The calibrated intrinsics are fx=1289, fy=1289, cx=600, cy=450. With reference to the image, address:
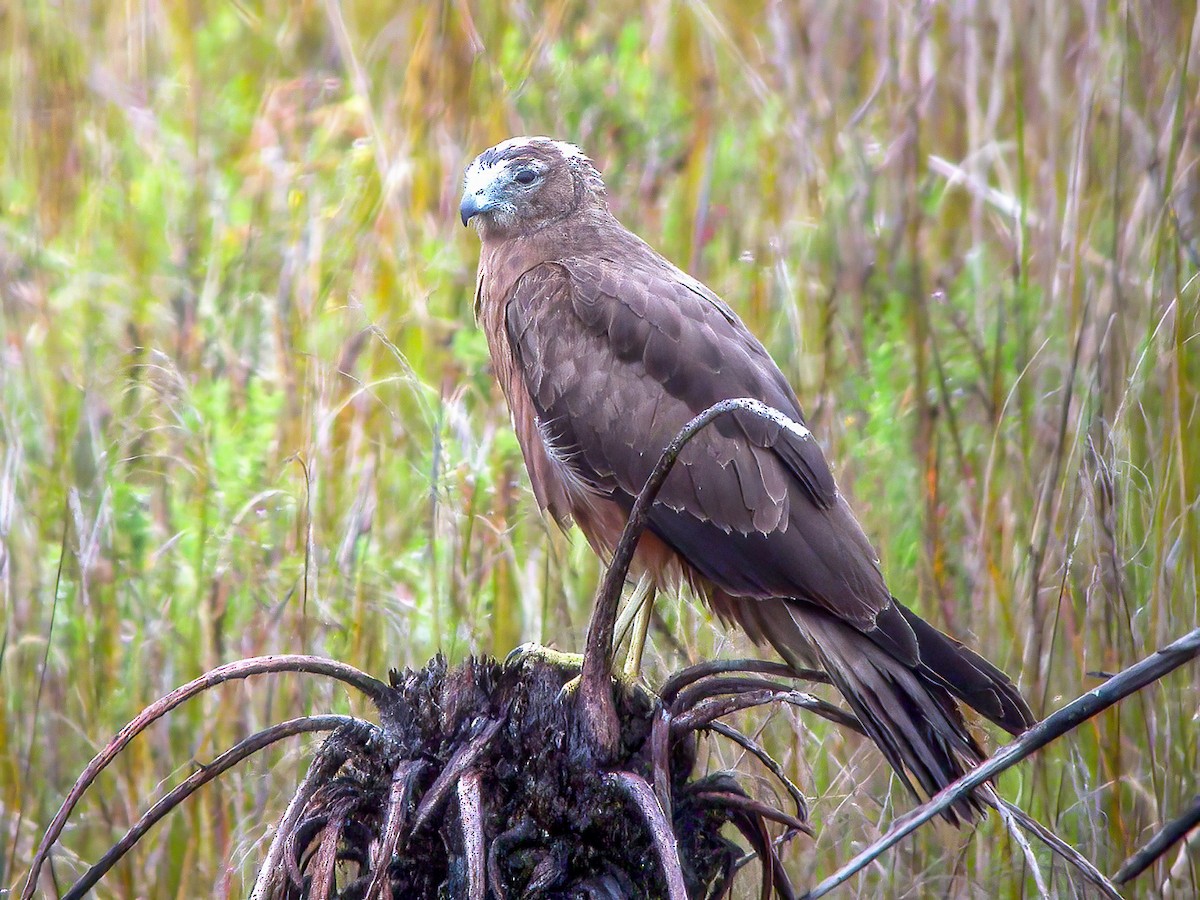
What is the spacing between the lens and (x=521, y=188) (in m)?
3.30

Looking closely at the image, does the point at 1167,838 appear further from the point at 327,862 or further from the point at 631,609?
the point at 631,609

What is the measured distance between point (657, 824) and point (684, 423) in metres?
1.30

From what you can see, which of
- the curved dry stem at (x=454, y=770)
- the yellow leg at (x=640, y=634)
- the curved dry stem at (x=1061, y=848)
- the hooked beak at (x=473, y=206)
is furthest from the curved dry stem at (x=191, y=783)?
the hooked beak at (x=473, y=206)

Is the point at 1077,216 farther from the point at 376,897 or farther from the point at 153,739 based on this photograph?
the point at 153,739

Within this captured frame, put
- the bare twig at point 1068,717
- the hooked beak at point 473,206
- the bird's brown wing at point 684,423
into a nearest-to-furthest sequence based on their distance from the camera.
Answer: the bare twig at point 1068,717 < the bird's brown wing at point 684,423 < the hooked beak at point 473,206

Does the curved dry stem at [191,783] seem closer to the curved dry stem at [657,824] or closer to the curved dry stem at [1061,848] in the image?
the curved dry stem at [657,824]

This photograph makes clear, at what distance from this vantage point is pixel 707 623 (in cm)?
298

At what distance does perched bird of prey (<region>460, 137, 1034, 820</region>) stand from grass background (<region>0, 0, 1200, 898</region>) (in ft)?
0.68

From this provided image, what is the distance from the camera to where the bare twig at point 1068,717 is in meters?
1.13

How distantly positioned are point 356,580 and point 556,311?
0.80m

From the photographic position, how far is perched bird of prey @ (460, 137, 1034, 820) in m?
2.36

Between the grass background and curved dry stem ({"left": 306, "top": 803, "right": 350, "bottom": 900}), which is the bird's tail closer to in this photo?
the grass background

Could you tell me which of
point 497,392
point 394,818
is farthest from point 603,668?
point 497,392

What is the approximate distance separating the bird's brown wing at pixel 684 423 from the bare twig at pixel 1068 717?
1.12m
